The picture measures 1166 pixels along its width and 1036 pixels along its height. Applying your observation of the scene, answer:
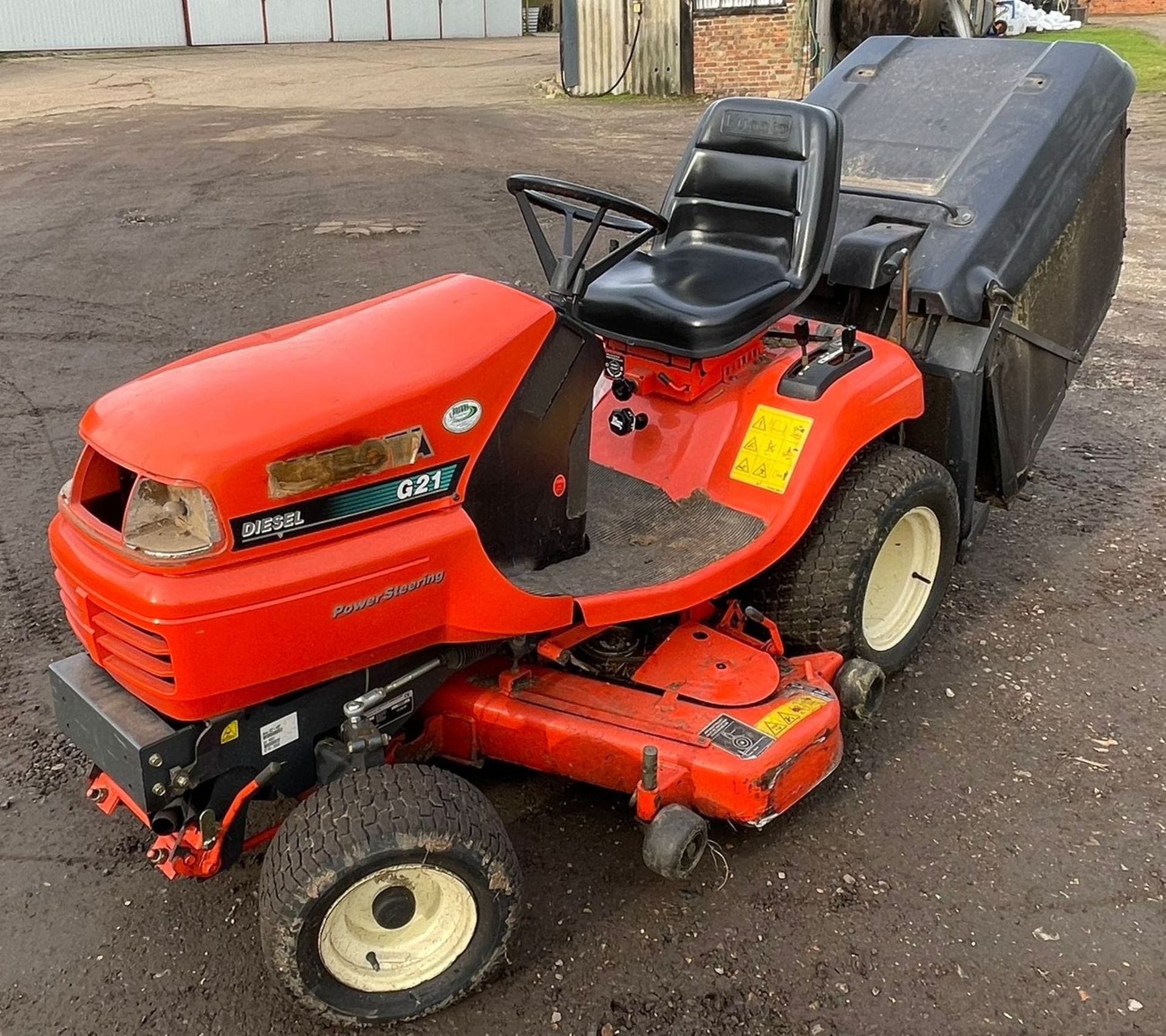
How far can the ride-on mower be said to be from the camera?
2035 mm

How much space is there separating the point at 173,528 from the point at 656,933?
1.29m

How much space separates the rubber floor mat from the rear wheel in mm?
246

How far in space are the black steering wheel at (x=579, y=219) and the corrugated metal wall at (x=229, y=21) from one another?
2284cm

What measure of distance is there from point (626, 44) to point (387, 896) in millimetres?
13644

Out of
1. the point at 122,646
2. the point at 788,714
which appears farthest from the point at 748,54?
the point at 122,646

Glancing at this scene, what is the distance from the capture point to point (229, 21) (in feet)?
81.8

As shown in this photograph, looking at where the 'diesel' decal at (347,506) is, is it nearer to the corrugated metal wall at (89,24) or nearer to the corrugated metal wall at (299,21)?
the corrugated metal wall at (89,24)

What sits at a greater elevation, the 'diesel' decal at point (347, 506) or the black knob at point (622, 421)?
the 'diesel' decal at point (347, 506)

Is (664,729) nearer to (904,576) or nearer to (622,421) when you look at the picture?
(622,421)

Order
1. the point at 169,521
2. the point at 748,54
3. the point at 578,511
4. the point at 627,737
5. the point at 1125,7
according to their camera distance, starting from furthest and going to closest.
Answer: the point at 1125,7 → the point at 748,54 → the point at 578,511 → the point at 627,737 → the point at 169,521

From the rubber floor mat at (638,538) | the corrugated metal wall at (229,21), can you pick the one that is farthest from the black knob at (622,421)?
the corrugated metal wall at (229,21)

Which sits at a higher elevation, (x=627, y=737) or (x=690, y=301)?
(x=690, y=301)

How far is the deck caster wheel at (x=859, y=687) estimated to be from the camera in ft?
8.98

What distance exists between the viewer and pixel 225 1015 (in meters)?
2.22
